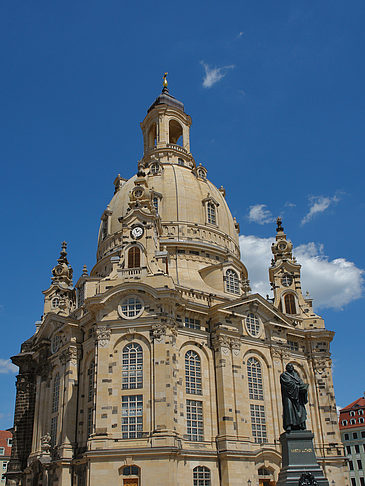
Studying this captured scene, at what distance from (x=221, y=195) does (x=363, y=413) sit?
4410 cm

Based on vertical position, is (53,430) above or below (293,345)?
below

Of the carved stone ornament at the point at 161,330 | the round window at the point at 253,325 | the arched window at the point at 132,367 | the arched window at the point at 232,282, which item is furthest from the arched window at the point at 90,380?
the arched window at the point at 232,282

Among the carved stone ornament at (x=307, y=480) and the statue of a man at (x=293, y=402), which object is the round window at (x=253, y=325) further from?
the carved stone ornament at (x=307, y=480)

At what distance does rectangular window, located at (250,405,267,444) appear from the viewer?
47.1 meters

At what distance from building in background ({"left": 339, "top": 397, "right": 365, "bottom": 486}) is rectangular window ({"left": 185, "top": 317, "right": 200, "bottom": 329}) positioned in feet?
158

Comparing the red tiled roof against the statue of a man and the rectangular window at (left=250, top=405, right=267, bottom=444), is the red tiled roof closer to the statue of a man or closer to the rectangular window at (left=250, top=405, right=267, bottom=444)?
the rectangular window at (left=250, top=405, right=267, bottom=444)

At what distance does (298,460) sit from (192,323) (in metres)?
25.8

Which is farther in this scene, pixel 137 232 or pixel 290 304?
pixel 290 304

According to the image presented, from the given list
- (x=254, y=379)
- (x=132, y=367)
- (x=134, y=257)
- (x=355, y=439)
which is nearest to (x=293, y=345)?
(x=254, y=379)

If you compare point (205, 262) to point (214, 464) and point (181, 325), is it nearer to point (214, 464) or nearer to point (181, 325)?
point (181, 325)

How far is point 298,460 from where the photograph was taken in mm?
22859

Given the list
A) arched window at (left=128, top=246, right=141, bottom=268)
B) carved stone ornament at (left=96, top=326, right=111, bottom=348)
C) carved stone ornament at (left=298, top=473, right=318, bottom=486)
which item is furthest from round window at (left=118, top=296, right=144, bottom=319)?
carved stone ornament at (left=298, top=473, right=318, bottom=486)

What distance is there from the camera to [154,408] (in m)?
41.6

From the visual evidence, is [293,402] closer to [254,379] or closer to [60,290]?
[254,379]
